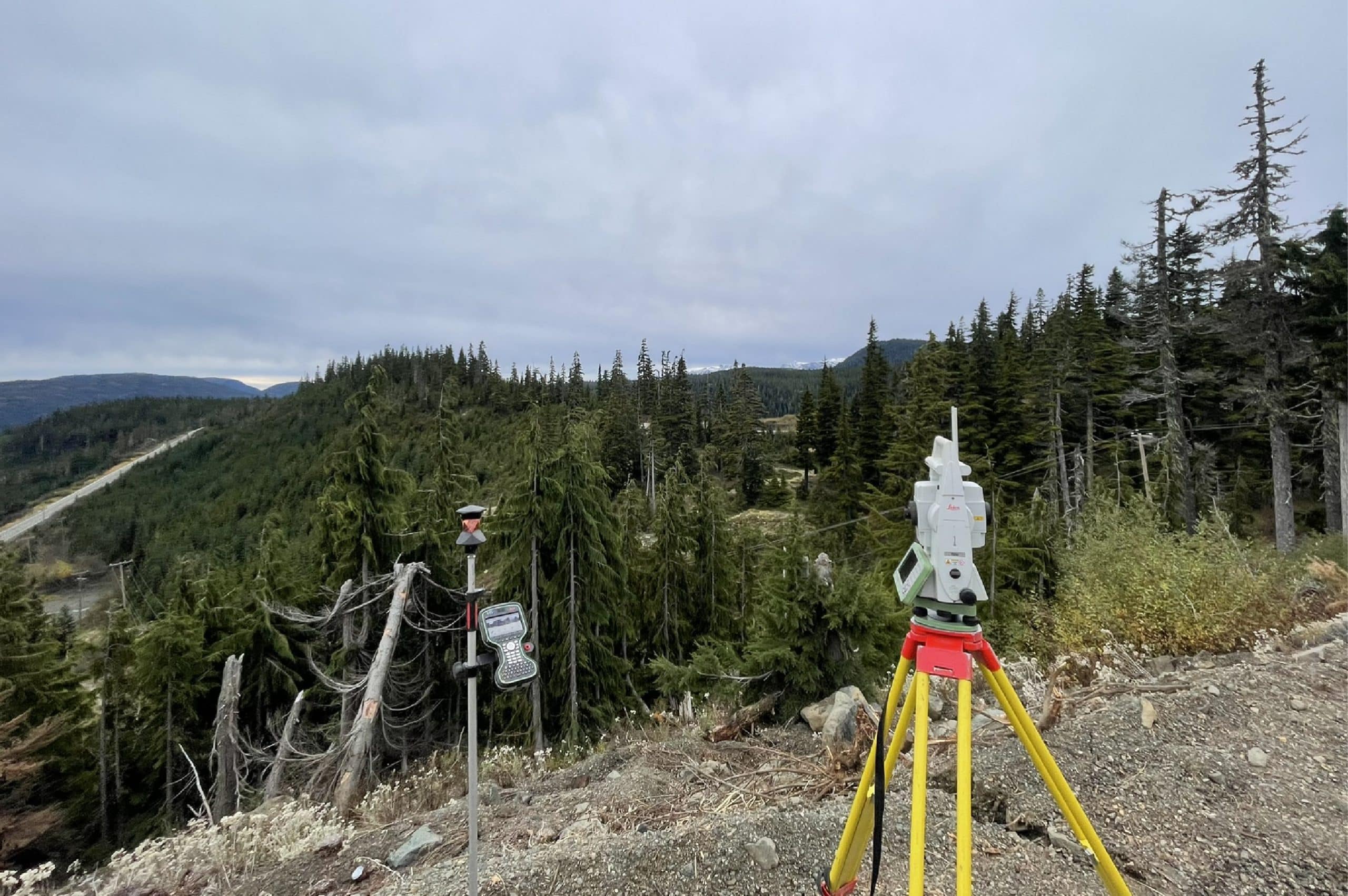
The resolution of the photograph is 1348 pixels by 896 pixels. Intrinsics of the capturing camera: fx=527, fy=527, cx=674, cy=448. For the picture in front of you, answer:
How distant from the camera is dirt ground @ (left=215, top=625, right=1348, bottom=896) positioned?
2734mm

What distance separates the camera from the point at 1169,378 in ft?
57.9

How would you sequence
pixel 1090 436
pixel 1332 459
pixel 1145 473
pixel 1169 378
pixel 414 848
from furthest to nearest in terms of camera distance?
pixel 1090 436
pixel 1169 378
pixel 1145 473
pixel 1332 459
pixel 414 848

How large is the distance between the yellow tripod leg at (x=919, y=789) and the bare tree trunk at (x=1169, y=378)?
849 inches

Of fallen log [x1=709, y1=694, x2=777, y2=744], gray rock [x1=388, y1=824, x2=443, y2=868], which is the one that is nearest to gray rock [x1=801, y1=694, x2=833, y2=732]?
fallen log [x1=709, y1=694, x2=777, y2=744]

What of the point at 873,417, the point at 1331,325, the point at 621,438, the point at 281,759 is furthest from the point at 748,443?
the point at 281,759

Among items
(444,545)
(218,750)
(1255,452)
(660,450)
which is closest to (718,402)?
(660,450)

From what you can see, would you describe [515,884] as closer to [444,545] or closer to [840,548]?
[444,545]

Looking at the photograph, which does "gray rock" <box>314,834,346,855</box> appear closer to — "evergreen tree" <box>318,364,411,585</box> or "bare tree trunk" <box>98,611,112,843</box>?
"evergreen tree" <box>318,364,411,585</box>

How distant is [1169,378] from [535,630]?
21599mm

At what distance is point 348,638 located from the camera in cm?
1169

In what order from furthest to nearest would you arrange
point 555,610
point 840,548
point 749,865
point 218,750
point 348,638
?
1. point 840,548
2. point 555,610
3. point 348,638
4. point 218,750
5. point 749,865

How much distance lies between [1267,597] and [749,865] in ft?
23.1

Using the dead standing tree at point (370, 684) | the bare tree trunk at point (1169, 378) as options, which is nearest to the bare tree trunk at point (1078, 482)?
the bare tree trunk at point (1169, 378)

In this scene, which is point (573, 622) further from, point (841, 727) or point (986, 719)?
point (986, 719)
